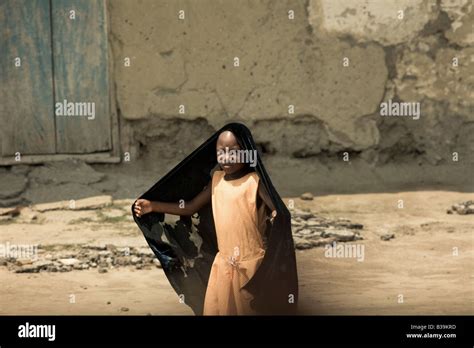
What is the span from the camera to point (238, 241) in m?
5.46

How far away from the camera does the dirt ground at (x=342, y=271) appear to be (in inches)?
259

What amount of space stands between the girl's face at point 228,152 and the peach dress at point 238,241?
2.8 inches

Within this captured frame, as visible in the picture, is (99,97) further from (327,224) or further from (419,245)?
(419,245)

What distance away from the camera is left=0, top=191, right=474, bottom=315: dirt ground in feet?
21.6

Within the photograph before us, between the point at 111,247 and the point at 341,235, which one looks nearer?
the point at 111,247

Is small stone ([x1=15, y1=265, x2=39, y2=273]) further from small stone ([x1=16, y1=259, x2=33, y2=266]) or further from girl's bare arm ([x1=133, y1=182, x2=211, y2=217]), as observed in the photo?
girl's bare arm ([x1=133, y1=182, x2=211, y2=217])

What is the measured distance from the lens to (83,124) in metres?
9.88

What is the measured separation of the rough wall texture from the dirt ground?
79 cm

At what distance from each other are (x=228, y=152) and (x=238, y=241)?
0.46 m

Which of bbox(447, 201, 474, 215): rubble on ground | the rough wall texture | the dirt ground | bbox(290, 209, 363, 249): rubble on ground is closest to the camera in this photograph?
the dirt ground

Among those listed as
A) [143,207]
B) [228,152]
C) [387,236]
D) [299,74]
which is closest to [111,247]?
[387,236]

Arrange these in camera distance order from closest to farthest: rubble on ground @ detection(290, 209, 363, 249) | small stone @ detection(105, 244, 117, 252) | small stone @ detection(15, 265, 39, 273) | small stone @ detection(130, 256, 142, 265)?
small stone @ detection(15, 265, 39, 273), small stone @ detection(130, 256, 142, 265), small stone @ detection(105, 244, 117, 252), rubble on ground @ detection(290, 209, 363, 249)

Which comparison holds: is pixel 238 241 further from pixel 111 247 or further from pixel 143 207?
pixel 111 247

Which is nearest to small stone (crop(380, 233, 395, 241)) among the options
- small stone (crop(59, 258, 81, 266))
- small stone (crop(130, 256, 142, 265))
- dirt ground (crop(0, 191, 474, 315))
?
dirt ground (crop(0, 191, 474, 315))
